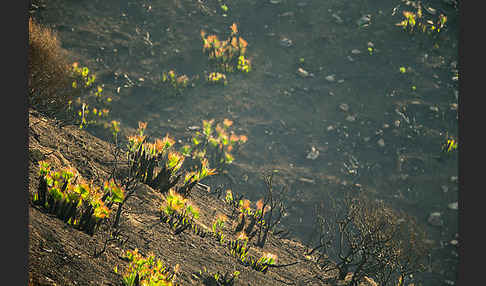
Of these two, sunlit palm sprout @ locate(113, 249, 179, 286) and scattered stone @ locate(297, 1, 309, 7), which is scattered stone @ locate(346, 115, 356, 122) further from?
sunlit palm sprout @ locate(113, 249, 179, 286)

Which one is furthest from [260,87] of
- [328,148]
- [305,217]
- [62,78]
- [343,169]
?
[62,78]

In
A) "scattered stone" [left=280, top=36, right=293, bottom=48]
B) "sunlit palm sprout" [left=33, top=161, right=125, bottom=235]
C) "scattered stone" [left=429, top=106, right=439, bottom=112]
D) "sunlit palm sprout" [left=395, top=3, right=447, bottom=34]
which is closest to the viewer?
"sunlit palm sprout" [left=33, top=161, right=125, bottom=235]

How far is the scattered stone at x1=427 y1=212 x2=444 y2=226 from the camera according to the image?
6551 millimetres

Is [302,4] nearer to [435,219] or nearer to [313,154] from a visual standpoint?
[313,154]

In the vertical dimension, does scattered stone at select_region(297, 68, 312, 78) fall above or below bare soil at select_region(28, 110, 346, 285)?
above

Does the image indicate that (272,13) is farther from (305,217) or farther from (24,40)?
(24,40)

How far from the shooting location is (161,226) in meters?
4.09

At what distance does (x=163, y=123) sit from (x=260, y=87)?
275 centimetres

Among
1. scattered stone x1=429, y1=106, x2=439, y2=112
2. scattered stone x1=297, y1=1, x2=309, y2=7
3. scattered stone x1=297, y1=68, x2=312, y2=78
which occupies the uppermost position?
scattered stone x1=297, y1=1, x2=309, y2=7

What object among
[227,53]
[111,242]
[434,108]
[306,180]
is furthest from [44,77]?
[434,108]

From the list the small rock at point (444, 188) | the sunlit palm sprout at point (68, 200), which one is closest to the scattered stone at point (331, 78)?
the small rock at point (444, 188)

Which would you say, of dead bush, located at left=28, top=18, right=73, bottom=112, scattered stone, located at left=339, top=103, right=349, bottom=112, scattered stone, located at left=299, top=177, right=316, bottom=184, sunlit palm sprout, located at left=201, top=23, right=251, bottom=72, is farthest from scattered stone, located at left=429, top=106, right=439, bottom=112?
dead bush, located at left=28, top=18, right=73, bottom=112

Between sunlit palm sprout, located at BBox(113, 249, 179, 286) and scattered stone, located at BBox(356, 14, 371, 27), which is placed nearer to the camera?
sunlit palm sprout, located at BBox(113, 249, 179, 286)

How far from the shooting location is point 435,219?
6594 mm
